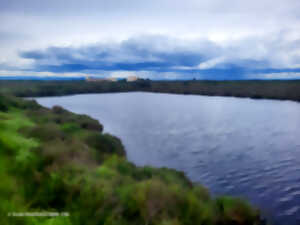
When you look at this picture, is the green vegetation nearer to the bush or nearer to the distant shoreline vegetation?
the bush

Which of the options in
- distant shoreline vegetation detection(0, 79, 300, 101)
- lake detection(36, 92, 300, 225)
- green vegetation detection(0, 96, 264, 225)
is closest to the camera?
green vegetation detection(0, 96, 264, 225)

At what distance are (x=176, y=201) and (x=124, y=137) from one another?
18.8 metres

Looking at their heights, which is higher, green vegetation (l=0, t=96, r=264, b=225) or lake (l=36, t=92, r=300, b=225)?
green vegetation (l=0, t=96, r=264, b=225)

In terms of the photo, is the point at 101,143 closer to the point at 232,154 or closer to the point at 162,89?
the point at 232,154

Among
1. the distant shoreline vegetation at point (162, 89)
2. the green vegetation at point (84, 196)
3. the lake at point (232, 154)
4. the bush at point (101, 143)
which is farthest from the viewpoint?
the distant shoreline vegetation at point (162, 89)

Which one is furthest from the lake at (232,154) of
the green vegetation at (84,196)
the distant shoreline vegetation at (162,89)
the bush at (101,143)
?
the distant shoreline vegetation at (162,89)

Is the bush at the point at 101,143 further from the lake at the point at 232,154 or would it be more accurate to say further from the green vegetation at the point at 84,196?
the green vegetation at the point at 84,196

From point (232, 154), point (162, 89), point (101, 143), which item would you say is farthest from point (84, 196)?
point (162, 89)

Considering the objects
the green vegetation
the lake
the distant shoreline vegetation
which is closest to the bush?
the lake

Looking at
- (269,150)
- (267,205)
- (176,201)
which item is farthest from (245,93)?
(176,201)

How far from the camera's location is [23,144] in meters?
8.94

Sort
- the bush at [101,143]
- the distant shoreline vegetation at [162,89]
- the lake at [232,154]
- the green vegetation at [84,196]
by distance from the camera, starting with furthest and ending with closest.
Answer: the distant shoreline vegetation at [162,89] < the bush at [101,143] < the lake at [232,154] < the green vegetation at [84,196]

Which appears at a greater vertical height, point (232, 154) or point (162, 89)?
point (162, 89)

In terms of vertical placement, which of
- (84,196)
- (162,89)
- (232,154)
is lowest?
(232,154)
